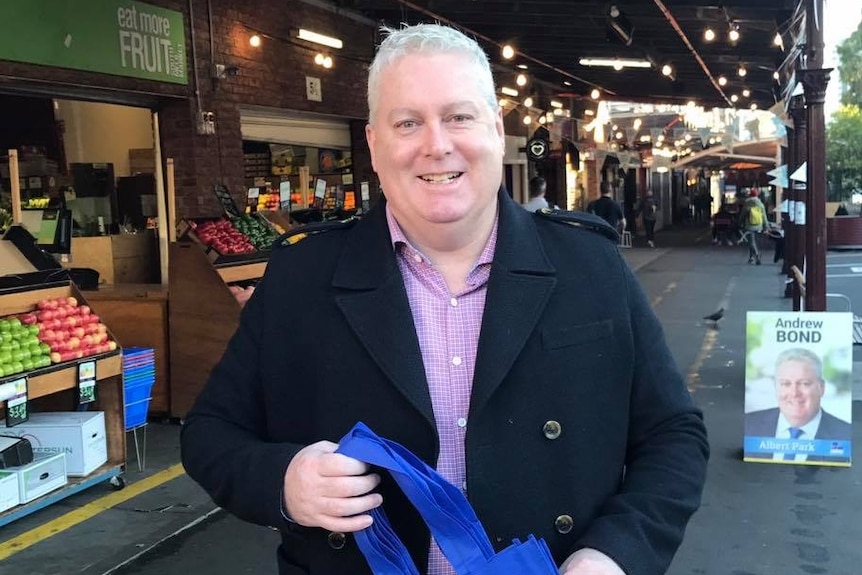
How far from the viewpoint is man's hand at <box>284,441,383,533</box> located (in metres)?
1.37

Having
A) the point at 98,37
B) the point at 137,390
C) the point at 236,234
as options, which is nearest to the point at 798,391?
the point at 137,390

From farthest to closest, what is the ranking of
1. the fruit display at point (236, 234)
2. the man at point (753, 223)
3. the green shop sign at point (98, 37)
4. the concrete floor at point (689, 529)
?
the man at point (753, 223) → the fruit display at point (236, 234) → the green shop sign at point (98, 37) → the concrete floor at point (689, 529)

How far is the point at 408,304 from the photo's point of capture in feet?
5.27

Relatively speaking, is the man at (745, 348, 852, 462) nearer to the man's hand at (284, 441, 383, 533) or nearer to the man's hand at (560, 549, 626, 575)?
the man's hand at (560, 549, 626, 575)

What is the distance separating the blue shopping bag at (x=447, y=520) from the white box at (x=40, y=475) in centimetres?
377

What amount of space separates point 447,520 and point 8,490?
3865 millimetres

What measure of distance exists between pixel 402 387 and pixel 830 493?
14.3ft

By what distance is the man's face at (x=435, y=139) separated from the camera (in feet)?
5.03

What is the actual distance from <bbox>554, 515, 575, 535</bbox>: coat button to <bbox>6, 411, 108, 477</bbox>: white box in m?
4.02

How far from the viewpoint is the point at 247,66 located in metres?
9.45

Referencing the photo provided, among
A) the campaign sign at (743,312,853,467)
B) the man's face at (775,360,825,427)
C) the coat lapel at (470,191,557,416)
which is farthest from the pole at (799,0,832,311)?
the coat lapel at (470,191,557,416)

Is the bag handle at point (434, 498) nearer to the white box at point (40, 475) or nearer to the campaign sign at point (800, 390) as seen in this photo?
the white box at point (40, 475)

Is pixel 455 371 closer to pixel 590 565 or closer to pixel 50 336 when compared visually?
pixel 590 565

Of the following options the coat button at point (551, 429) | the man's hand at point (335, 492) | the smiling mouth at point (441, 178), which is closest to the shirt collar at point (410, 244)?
the smiling mouth at point (441, 178)
